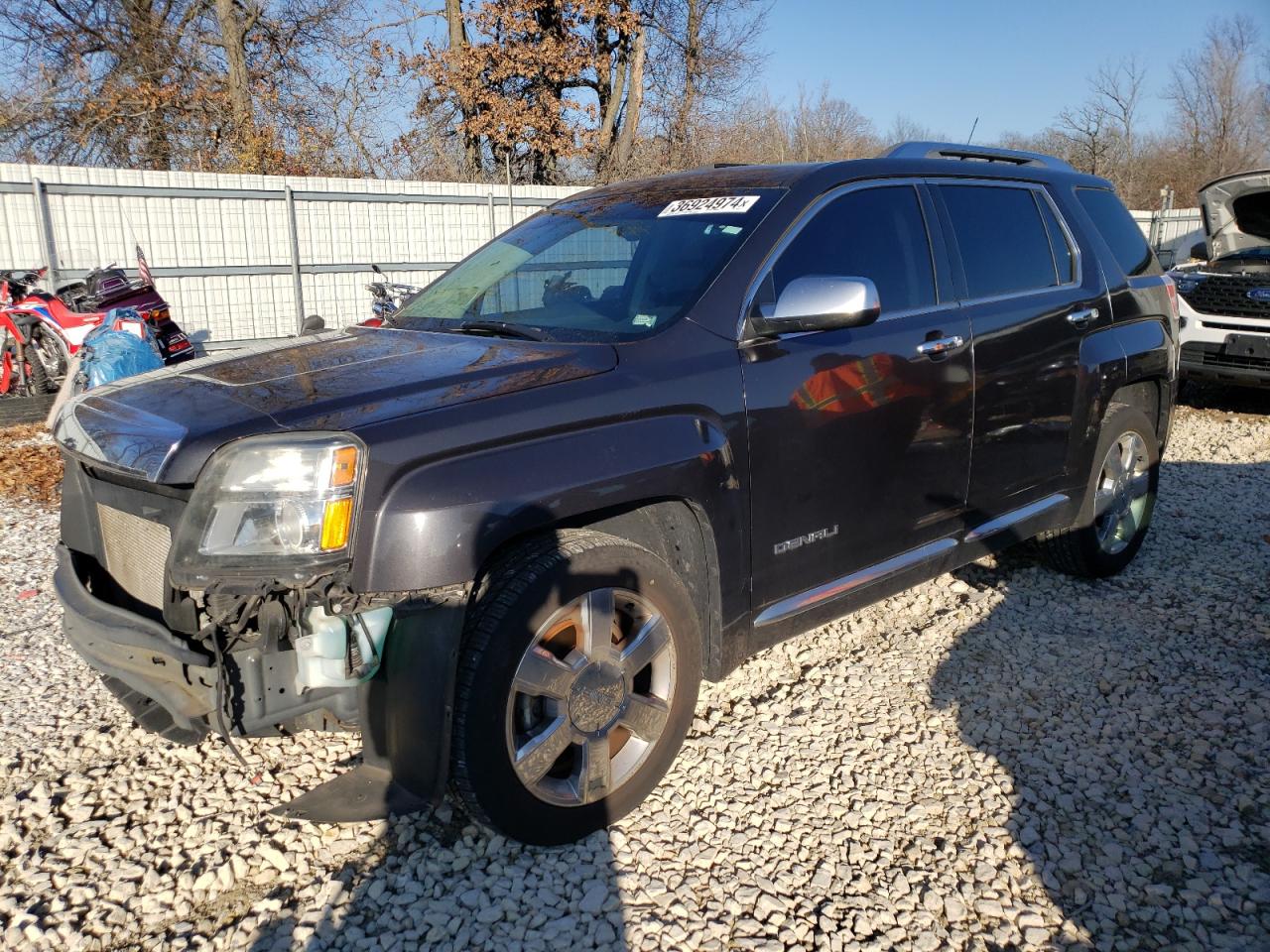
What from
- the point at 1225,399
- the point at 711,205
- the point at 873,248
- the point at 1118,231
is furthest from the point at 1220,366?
the point at 711,205

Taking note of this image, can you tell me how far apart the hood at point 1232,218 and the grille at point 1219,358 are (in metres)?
1.65

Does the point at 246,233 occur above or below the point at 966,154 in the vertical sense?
above

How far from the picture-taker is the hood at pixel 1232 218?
9.71 metres

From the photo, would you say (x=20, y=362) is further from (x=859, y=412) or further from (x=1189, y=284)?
→ (x=1189, y=284)

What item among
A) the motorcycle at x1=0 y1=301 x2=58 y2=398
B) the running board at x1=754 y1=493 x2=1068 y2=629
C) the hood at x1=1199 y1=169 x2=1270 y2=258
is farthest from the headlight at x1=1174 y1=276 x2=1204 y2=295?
the motorcycle at x1=0 y1=301 x2=58 y2=398

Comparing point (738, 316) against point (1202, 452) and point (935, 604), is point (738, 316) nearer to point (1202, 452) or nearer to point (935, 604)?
point (935, 604)

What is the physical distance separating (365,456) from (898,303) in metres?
2.11

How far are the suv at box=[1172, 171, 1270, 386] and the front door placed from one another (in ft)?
21.0

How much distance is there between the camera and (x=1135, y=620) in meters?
4.18

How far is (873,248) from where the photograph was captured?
3.36m

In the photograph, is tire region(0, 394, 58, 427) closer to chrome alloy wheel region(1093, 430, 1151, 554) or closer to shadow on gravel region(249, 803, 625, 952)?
shadow on gravel region(249, 803, 625, 952)

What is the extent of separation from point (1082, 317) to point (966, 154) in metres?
0.93

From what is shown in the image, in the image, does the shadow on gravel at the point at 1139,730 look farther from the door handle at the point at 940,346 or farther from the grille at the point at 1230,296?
the grille at the point at 1230,296

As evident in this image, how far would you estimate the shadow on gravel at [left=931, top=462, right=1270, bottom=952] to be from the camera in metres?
2.45
